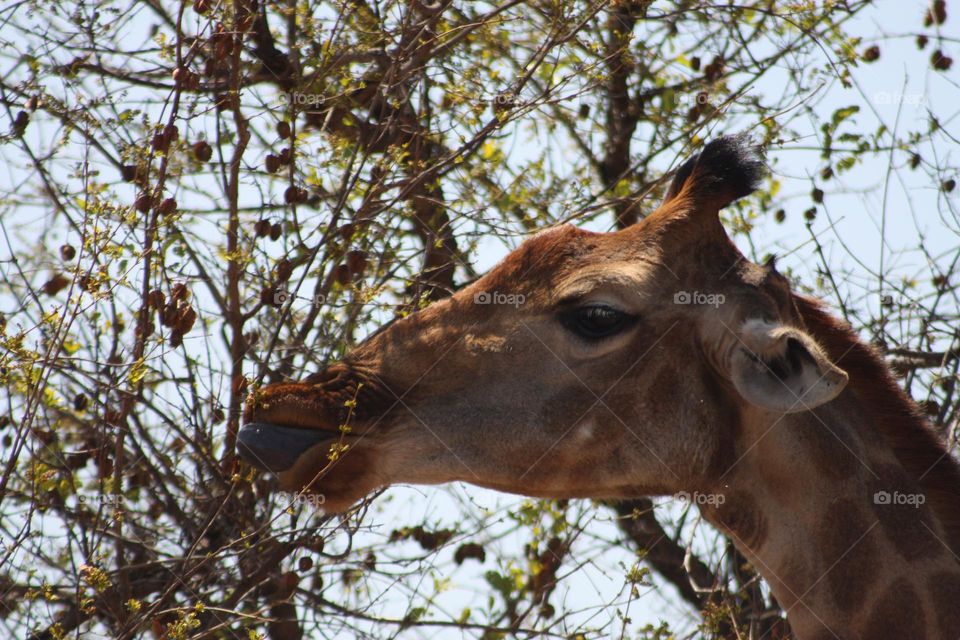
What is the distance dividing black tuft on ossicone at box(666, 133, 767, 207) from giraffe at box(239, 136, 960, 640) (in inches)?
16.5

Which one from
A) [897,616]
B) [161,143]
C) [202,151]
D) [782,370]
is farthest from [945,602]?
[202,151]

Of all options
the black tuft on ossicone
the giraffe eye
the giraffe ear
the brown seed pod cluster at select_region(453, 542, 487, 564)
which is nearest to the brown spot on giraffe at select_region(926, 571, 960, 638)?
the giraffe ear

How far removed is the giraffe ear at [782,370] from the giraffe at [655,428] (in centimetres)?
1

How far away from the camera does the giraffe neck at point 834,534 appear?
4500mm

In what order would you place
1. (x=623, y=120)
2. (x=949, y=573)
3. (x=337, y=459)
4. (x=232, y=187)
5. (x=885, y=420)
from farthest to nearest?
(x=623, y=120)
(x=232, y=187)
(x=885, y=420)
(x=949, y=573)
(x=337, y=459)

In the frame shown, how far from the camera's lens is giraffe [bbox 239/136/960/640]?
4500 mm

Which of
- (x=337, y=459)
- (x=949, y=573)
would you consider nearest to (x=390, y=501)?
(x=337, y=459)

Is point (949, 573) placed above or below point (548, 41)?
below

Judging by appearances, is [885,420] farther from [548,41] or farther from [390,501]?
[390,501]

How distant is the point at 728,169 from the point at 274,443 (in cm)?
213

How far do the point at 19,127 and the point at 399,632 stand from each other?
2863 mm

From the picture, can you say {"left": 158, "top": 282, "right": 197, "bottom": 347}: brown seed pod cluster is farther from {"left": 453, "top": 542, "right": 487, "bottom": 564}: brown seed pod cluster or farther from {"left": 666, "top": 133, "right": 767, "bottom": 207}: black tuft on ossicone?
{"left": 453, "top": 542, "right": 487, "bottom": 564}: brown seed pod cluster

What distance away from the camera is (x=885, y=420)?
485 centimetres

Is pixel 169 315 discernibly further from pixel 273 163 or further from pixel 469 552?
pixel 469 552
